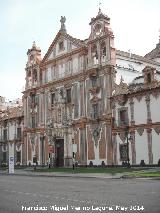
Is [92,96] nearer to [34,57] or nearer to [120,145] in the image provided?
[120,145]

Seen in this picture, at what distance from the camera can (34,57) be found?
214 ft

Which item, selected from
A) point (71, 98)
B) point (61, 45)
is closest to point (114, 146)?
point (71, 98)

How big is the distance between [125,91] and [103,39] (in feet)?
28.2

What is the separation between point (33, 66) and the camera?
65000 millimetres

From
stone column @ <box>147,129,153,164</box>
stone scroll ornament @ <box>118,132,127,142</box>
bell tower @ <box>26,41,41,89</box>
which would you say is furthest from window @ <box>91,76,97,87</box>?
bell tower @ <box>26,41,41,89</box>

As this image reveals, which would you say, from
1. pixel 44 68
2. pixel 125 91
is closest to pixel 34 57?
pixel 44 68

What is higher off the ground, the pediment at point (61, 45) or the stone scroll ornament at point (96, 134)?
the pediment at point (61, 45)

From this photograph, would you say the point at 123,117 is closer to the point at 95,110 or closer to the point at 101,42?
the point at 95,110

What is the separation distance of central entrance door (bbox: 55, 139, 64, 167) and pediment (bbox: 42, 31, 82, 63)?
44.9ft

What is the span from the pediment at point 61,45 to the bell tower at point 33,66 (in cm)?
266

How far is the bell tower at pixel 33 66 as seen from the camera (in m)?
64.3

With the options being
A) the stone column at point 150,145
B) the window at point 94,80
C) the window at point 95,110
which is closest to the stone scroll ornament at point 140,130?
the stone column at point 150,145

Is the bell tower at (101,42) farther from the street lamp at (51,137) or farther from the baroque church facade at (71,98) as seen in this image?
the street lamp at (51,137)

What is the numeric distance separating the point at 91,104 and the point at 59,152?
32.4ft
